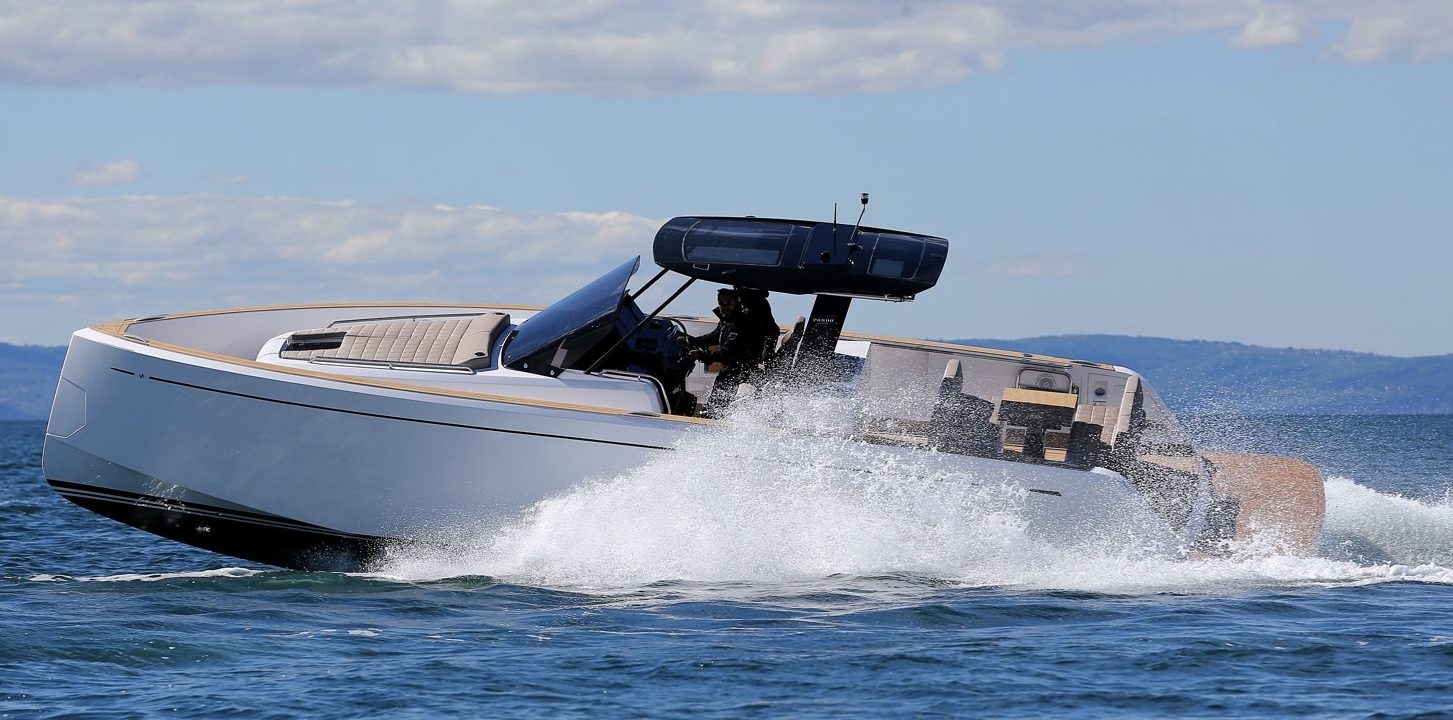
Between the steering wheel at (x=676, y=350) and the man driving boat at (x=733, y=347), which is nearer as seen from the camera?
the man driving boat at (x=733, y=347)

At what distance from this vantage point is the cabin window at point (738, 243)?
28.9 ft

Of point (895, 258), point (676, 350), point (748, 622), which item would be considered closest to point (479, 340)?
point (676, 350)

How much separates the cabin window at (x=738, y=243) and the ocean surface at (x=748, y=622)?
119 centimetres

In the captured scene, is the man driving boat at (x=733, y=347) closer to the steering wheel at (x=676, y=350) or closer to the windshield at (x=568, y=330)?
the steering wheel at (x=676, y=350)

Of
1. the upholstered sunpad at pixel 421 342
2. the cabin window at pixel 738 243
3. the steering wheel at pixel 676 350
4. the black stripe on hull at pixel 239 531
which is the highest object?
→ the cabin window at pixel 738 243

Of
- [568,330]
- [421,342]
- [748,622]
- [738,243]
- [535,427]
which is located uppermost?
[738,243]

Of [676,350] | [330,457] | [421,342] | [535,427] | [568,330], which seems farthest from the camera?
[421,342]

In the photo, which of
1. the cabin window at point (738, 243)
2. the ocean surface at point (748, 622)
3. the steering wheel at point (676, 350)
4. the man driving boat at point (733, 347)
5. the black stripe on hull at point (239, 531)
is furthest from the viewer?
the steering wheel at point (676, 350)

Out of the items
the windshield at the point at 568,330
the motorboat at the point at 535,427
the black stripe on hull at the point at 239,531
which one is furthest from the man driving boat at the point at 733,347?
the black stripe on hull at the point at 239,531

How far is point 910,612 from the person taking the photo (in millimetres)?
7633

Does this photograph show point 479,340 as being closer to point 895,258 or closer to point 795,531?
A: point 795,531

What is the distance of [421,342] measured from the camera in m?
9.67

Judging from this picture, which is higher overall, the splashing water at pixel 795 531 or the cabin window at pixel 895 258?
the cabin window at pixel 895 258

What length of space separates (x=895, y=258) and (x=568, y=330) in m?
2.00
